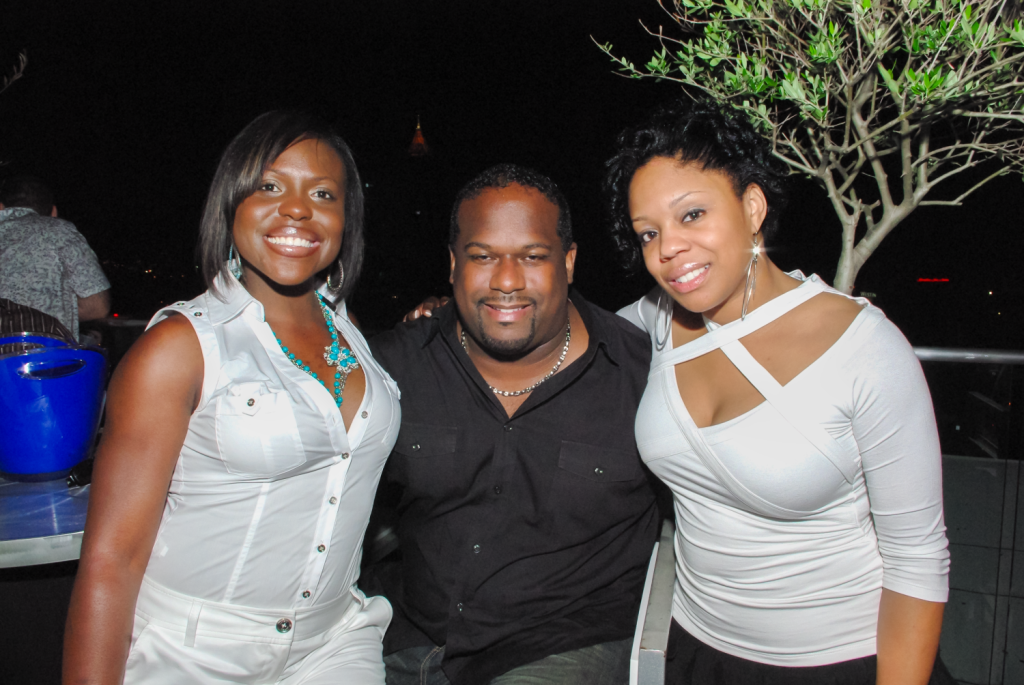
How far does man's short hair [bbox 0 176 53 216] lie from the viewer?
12.7ft

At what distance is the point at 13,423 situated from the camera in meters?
1.75

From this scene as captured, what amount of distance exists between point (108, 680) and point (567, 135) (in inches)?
301

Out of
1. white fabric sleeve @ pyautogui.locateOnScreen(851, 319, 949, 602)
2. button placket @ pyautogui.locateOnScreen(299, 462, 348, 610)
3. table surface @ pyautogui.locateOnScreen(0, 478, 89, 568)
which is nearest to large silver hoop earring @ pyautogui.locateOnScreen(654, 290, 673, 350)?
white fabric sleeve @ pyautogui.locateOnScreen(851, 319, 949, 602)

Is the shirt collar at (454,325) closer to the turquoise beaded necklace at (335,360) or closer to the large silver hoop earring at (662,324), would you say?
the large silver hoop earring at (662,324)

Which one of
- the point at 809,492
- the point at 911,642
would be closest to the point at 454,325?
the point at 809,492

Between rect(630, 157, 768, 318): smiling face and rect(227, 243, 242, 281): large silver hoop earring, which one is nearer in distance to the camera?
rect(630, 157, 768, 318): smiling face

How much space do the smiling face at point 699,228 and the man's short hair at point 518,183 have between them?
0.52 m

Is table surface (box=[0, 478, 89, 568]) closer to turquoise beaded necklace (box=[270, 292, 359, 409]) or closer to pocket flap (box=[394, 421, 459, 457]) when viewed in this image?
turquoise beaded necklace (box=[270, 292, 359, 409])

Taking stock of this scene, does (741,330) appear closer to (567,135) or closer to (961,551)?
(961,551)

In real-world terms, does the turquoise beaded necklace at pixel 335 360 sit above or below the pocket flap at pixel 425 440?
above

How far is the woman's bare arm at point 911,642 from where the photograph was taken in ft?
4.82

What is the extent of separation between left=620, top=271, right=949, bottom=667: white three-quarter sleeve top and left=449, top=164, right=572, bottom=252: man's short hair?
68cm

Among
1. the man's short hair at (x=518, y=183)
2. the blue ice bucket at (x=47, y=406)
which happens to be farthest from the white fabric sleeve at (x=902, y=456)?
the blue ice bucket at (x=47, y=406)

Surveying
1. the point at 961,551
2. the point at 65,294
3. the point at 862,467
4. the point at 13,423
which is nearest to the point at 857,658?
the point at 862,467
